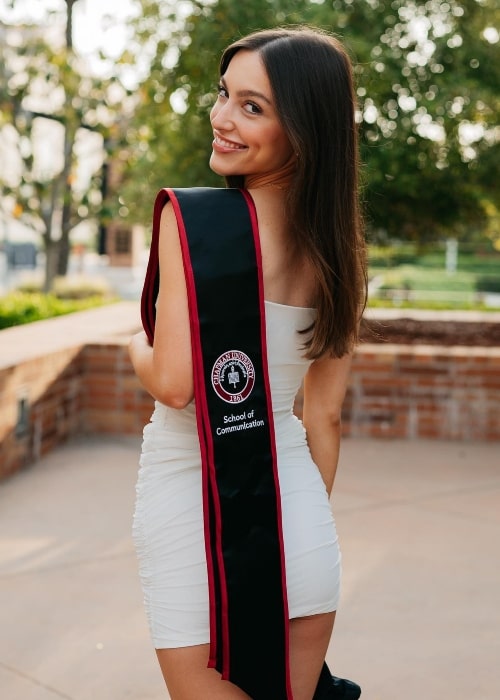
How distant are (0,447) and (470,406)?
119 inches

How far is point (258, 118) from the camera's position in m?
1.79

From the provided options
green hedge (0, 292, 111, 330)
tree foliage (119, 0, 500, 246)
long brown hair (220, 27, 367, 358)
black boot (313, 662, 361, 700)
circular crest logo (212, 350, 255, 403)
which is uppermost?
tree foliage (119, 0, 500, 246)

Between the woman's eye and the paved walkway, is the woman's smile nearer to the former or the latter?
the woman's eye

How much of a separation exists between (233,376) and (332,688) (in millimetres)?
998

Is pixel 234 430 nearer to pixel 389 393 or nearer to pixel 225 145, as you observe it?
pixel 225 145

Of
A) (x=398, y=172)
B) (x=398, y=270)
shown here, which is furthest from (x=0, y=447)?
(x=398, y=270)

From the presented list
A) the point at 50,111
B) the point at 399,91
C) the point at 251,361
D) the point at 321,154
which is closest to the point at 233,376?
the point at 251,361

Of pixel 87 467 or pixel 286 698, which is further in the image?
pixel 87 467

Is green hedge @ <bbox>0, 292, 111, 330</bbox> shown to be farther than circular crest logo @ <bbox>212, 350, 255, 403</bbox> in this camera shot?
Yes

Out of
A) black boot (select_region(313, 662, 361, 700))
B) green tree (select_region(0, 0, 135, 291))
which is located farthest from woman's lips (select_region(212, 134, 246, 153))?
green tree (select_region(0, 0, 135, 291))

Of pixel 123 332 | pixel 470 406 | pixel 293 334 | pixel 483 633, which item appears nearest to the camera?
pixel 293 334

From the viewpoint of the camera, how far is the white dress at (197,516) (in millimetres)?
1745

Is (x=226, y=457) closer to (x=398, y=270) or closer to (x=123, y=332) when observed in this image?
(x=123, y=332)

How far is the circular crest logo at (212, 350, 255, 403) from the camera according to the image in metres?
1.69
